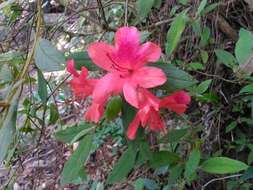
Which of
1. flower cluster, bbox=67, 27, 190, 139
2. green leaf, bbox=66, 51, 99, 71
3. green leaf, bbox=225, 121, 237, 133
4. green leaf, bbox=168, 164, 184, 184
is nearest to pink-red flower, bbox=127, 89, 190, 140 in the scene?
flower cluster, bbox=67, 27, 190, 139

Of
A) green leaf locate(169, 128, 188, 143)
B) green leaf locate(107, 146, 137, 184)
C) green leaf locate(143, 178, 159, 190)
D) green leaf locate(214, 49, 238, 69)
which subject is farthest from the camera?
green leaf locate(143, 178, 159, 190)

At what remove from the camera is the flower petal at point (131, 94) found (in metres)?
0.73

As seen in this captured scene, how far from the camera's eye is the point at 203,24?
1.64m

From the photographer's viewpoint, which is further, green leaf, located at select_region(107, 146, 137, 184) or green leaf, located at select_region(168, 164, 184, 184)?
green leaf, located at select_region(168, 164, 184, 184)

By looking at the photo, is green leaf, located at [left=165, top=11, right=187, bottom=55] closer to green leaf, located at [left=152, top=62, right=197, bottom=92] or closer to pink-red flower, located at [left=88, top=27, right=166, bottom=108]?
green leaf, located at [left=152, top=62, right=197, bottom=92]

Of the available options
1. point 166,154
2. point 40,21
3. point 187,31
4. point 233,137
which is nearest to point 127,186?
point 233,137

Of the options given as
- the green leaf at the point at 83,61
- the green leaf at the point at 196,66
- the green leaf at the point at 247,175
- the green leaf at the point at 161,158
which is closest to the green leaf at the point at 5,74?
the green leaf at the point at 83,61

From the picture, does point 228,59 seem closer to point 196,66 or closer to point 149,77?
point 196,66

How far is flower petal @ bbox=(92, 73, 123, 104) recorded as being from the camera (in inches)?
29.3

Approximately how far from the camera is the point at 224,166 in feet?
4.00

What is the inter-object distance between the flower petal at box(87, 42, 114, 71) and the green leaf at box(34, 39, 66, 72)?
0.13 metres

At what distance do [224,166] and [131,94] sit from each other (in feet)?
1.86

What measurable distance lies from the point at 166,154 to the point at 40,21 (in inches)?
20.8

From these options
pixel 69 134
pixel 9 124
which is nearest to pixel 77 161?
pixel 69 134
